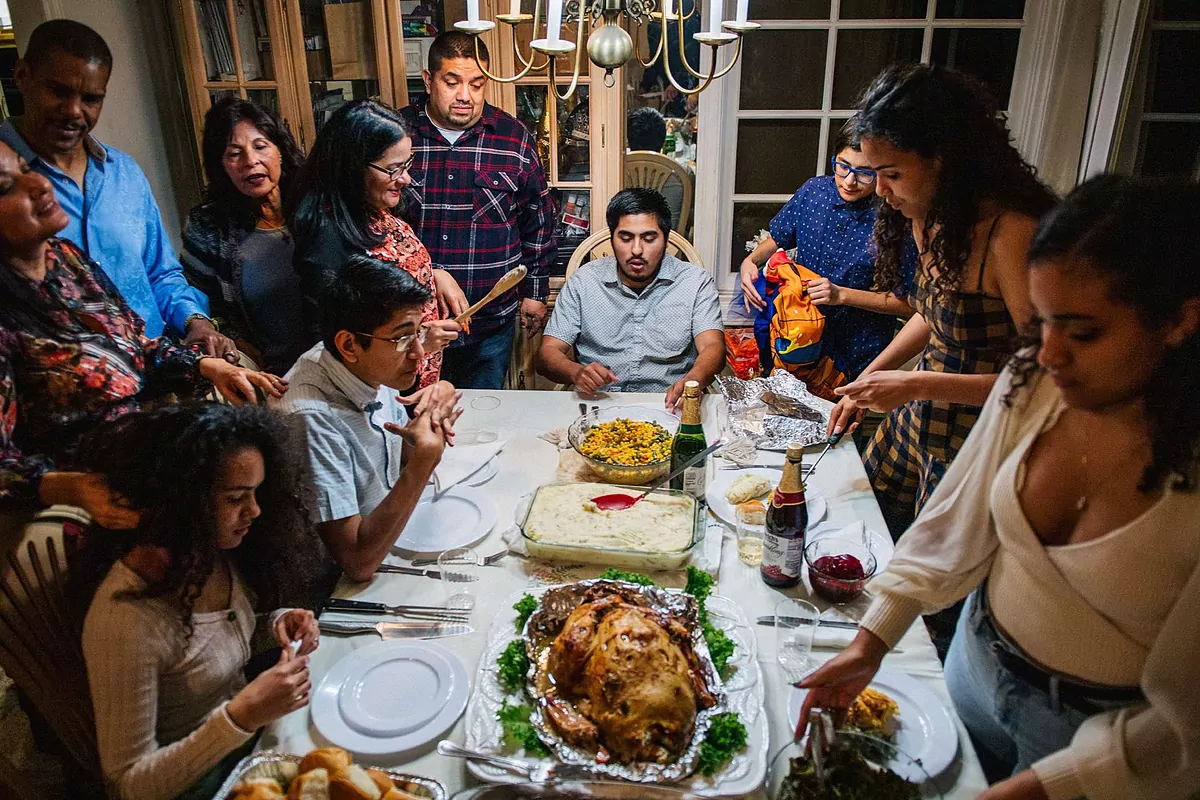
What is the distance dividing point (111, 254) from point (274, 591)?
4.64 feet

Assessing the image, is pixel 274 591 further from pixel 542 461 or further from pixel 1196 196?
pixel 1196 196

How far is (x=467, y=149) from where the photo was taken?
295cm

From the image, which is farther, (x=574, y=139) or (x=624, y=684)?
(x=574, y=139)

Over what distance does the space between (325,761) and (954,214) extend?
5.08 feet

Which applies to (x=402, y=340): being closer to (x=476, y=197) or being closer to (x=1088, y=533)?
(x=1088, y=533)

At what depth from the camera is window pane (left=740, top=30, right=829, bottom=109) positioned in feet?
11.2

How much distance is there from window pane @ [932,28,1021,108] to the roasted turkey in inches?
123

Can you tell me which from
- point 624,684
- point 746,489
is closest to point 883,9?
point 746,489

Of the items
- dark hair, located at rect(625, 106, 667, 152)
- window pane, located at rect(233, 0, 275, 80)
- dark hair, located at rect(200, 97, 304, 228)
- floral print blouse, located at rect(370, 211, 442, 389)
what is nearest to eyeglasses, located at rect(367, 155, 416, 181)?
floral print blouse, located at rect(370, 211, 442, 389)

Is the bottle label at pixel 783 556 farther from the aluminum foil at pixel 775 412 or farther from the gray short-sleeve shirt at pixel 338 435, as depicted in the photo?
the gray short-sleeve shirt at pixel 338 435

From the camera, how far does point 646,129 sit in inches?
188

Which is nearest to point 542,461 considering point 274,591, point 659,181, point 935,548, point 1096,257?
point 274,591

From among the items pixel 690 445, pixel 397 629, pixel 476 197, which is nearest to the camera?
pixel 397 629

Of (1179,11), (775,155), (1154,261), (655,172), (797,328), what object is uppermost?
(1179,11)
